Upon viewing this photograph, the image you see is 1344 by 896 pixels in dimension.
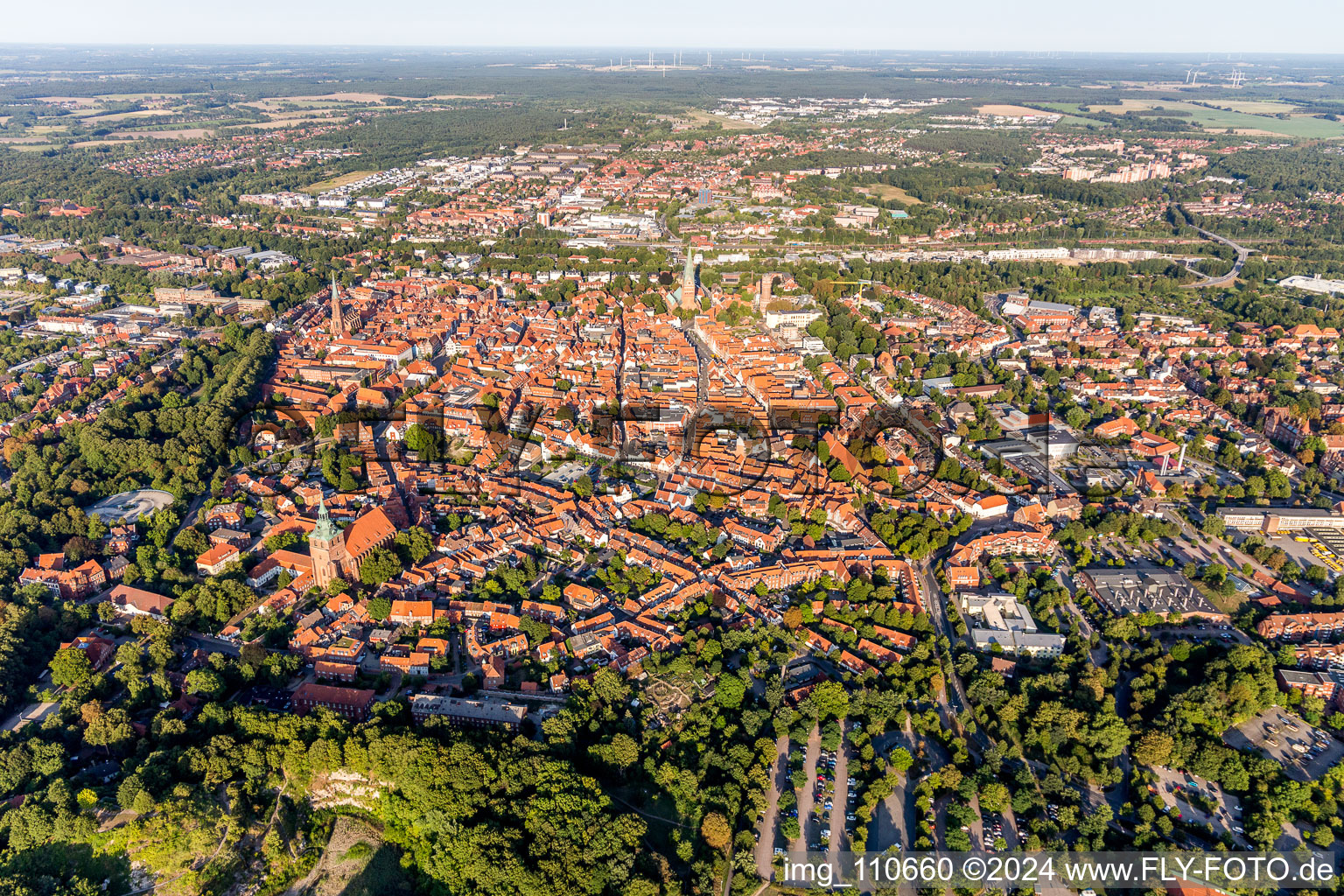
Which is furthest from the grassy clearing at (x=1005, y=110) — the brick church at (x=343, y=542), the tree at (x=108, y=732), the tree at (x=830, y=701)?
the tree at (x=108, y=732)

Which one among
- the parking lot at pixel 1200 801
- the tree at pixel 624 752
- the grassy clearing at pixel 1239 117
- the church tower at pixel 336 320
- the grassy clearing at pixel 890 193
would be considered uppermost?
the grassy clearing at pixel 1239 117

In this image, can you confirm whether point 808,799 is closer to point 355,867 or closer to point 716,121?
point 355,867

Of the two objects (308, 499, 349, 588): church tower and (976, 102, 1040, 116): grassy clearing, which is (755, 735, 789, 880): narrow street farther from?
(976, 102, 1040, 116): grassy clearing

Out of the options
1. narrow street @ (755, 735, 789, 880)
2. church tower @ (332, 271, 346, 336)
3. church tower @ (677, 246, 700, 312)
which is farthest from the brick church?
church tower @ (677, 246, 700, 312)

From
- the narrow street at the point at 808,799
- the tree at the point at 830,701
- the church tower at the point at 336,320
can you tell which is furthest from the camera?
the church tower at the point at 336,320

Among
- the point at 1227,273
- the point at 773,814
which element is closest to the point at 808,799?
the point at 773,814

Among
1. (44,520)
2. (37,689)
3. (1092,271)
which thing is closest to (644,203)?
(1092,271)

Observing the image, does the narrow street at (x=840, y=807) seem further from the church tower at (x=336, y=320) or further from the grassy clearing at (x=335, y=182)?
the grassy clearing at (x=335, y=182)
